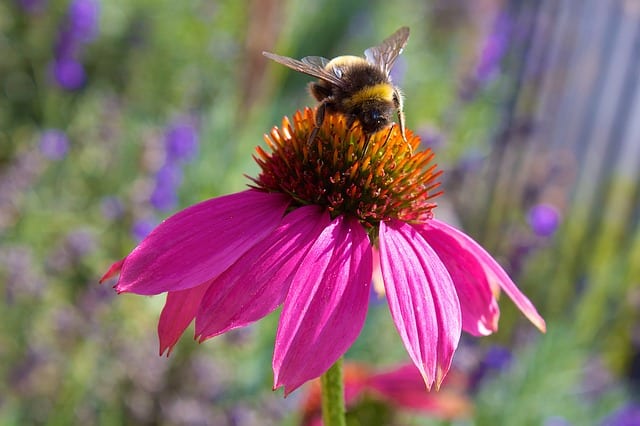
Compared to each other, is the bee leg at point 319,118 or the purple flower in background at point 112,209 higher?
the bee leg at point 319,118

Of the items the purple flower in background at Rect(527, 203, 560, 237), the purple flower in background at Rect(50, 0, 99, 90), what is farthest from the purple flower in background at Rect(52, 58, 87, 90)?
the purple flower in background at Rect(527, 203, 560, 237)

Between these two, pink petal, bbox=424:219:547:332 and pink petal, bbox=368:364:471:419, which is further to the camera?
pink petal, bbox=368:364:471:419

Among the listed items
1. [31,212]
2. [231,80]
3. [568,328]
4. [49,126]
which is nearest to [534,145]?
[231,80]

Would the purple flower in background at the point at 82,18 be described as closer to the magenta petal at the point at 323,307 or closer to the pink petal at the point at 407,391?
the pink petal at the point at 407,391

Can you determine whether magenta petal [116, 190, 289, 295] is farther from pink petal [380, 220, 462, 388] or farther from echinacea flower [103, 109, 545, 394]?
pink petal [380, 220, 462, 388]

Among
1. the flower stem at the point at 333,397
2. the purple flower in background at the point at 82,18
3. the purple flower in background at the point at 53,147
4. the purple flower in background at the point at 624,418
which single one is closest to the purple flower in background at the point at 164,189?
the purple flower in background at the point at 53,147

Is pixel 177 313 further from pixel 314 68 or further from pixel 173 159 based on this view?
pixel 173 159

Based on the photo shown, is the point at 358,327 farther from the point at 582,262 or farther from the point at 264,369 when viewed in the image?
the point at 582,262
